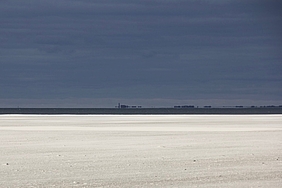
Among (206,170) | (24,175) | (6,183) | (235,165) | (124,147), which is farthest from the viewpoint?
(124,147)

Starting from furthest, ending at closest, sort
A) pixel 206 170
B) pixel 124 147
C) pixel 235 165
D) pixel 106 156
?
pixel 124 147 < pixel 106 156 < pixel 235 165 < pixel 206 170

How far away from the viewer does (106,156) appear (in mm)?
23562

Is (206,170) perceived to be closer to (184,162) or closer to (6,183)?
(184,162)

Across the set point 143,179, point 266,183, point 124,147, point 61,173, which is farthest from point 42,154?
point 266,183

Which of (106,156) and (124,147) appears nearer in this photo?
(106,156)

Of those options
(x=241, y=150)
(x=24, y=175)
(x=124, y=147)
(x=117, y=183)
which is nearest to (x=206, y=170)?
(x=117, y=183)

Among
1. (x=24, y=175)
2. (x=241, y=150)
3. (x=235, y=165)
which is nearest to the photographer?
(x=24, y=175)

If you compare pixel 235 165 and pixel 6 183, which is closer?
pixel 6 183

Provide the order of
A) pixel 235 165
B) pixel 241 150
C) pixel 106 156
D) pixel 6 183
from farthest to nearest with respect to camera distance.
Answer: pixel 241 150 → pixel 106 156 → pixel 235 165 → pixel 6 183

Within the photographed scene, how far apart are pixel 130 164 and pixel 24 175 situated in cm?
410

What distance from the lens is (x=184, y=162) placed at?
21.3m

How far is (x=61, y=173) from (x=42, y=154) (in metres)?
6.37

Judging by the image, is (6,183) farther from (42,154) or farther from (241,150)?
(241,150)

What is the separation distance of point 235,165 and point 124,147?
8.22 metres
